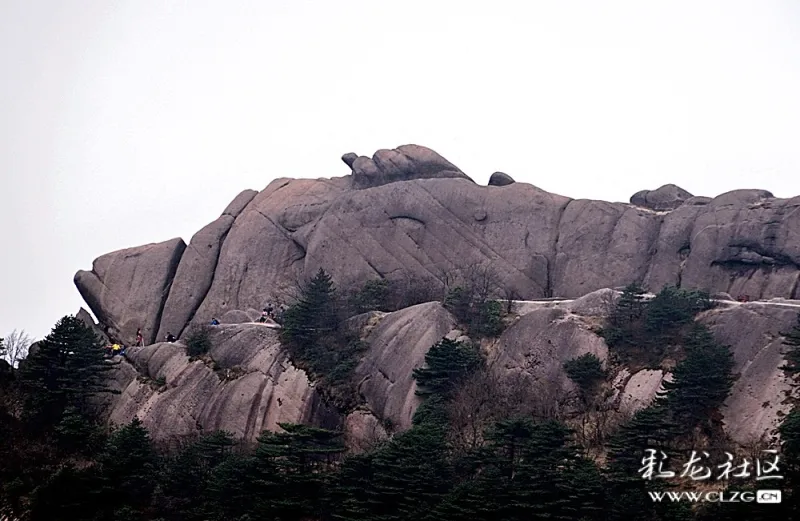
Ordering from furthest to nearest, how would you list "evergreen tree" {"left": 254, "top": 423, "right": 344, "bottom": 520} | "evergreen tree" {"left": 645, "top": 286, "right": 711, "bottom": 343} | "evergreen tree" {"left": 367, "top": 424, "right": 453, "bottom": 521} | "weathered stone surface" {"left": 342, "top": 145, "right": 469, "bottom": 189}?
"weathered stone surface" {"left": 342, "top": 145, "right": 469, "bottom": 189}
"evergreen tree" {"left": 645, "top": 286, "right": 711, "bottom": 343}
"evergreen tree" {"left": 254, "top": 423, "right": 344, "bottom": 520}
"evergreen tree" {"left": 367, "top": 424, "right": 453, "bottom": 521}

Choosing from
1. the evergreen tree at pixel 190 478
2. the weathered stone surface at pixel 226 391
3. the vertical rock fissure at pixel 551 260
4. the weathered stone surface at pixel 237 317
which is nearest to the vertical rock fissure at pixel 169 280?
the weathered stone surface at pixel 237 317

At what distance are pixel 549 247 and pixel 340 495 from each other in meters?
20.8

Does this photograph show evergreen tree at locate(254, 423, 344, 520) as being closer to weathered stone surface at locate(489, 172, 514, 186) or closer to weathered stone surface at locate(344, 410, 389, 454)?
weathered stone surface at locate(344, 410, 389, 454)

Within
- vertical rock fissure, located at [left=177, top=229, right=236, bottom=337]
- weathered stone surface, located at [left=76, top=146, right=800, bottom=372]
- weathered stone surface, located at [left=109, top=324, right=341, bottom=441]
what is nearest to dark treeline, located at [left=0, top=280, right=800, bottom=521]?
weathered stone surface, located at [left=109, top=324, right=341, bottom=441]

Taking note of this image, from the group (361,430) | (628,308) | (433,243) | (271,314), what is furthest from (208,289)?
(628,308)

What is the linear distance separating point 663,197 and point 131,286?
2881 centimetres

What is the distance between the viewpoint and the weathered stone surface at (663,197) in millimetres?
50469

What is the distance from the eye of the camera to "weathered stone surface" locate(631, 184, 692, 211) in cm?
5047

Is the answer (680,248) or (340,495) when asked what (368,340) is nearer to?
(340,495)

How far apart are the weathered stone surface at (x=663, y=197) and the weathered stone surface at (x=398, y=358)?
14.4 meters

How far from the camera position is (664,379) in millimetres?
36531

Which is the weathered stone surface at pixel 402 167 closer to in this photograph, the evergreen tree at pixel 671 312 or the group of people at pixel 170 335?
the group of people at pixel 170 335

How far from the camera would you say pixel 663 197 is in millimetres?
50844

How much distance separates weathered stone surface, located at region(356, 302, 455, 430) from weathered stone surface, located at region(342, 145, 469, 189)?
12.5m
